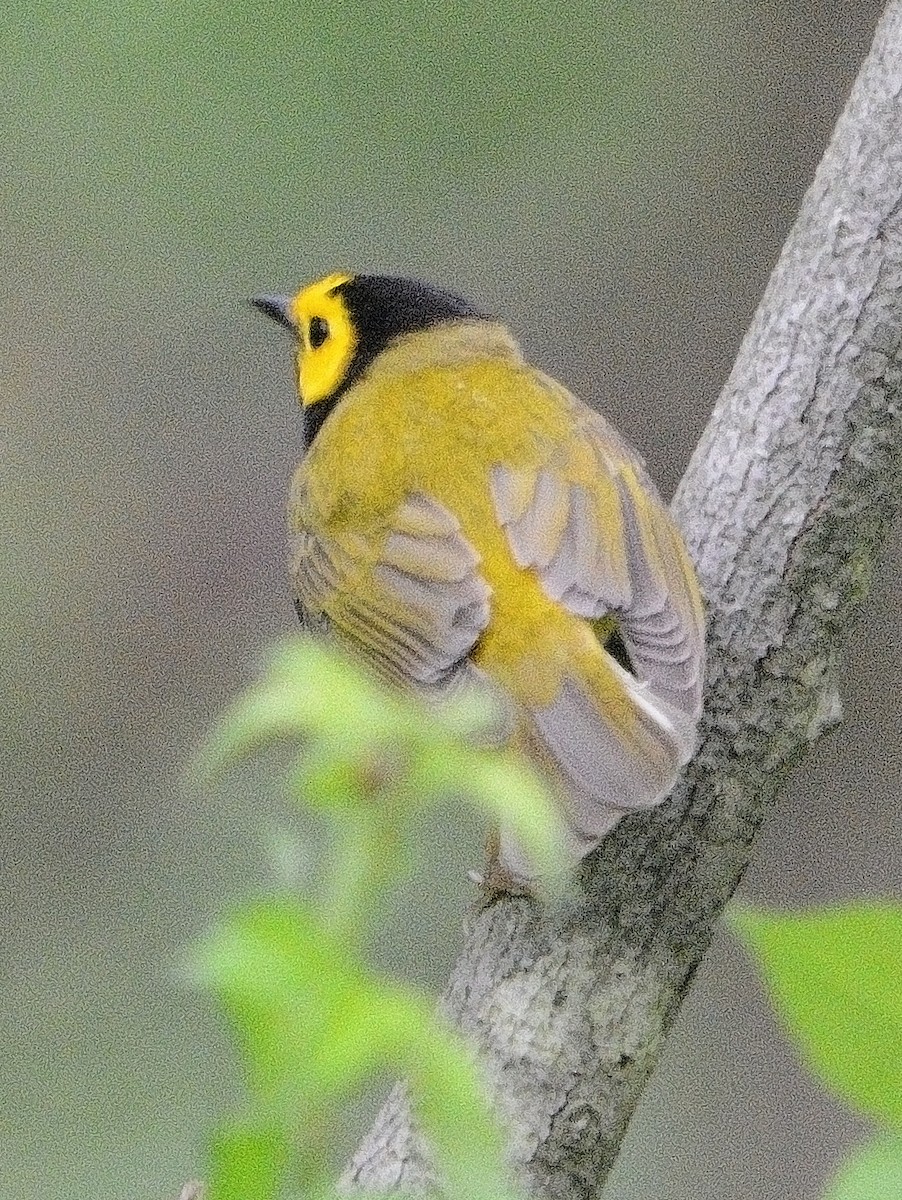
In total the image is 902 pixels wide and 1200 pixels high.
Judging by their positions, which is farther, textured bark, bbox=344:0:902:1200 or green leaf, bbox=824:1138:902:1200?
textured bark, bbox=344:0:902:1200

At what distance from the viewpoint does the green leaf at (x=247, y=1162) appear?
1.29 feet

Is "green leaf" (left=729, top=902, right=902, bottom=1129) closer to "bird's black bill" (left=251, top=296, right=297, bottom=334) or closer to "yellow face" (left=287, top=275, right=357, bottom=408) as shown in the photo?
"yellow face" (left=287, top=275, right=357, bottom=408)

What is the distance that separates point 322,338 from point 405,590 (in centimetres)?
100

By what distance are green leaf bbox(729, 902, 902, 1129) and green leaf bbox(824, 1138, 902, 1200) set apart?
0.01 m

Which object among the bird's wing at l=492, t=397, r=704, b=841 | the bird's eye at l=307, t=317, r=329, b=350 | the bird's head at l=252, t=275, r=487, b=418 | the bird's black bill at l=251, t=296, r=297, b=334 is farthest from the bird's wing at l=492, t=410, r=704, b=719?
the bird's black bill at l=251, t=296, r=297, b=334

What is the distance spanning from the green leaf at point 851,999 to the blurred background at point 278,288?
3.67 metres

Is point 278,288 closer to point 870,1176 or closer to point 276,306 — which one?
point 276,306

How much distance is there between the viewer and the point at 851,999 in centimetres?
50

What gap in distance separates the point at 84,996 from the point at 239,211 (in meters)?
2.05

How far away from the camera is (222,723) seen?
1.37 feet

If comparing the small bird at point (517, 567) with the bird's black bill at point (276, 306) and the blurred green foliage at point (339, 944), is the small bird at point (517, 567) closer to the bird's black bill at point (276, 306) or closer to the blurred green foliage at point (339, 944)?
the bird's black bill at point (276, 306)

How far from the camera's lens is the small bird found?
5.32ft

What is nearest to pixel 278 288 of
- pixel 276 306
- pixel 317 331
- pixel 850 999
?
pixel 276 306

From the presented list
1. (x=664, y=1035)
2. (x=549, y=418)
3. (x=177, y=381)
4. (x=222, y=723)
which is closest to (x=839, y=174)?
(x=549, y=418)
